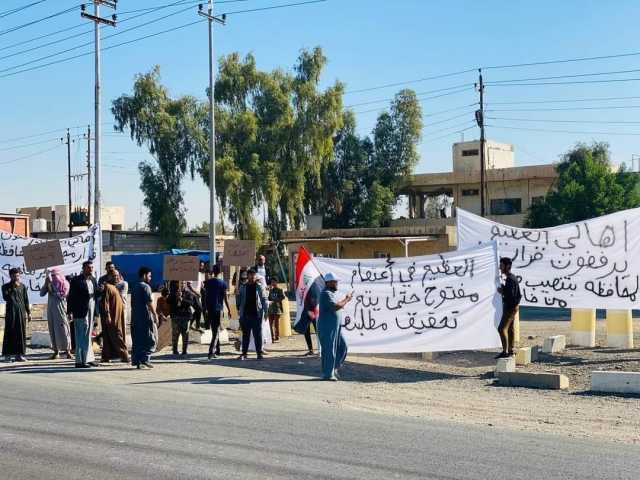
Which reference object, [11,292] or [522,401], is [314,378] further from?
→ [11,292]

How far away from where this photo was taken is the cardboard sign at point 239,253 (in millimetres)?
19312

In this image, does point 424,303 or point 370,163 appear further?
point 370,163

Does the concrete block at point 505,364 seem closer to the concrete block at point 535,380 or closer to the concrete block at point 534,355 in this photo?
the concrete block at point 535,380

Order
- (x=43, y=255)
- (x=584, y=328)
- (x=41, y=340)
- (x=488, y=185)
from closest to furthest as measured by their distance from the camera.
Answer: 1. (x=584, y=328)
2. (x=43, y=255)
3. (x=41, y=340)
4. (x=488, y=185)

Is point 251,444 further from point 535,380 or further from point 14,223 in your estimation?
point 14,223

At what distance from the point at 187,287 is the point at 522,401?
7.65 metres

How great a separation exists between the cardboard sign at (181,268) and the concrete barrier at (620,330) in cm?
798

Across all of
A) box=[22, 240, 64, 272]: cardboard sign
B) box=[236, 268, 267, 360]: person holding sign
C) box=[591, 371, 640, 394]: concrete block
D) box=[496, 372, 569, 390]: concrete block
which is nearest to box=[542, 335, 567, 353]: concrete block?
box=[496, 372, 569, 390]: concrete block

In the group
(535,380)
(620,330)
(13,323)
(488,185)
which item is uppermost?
(488,185)

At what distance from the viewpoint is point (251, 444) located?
768 cm

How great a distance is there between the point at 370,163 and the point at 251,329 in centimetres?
4208

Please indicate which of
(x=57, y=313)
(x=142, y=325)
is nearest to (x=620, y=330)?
(x=142, y=325)

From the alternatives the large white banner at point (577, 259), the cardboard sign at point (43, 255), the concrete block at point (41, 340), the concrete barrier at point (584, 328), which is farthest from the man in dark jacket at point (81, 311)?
the concrete barrier at point (584, 328)

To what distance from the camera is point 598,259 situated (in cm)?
1420
